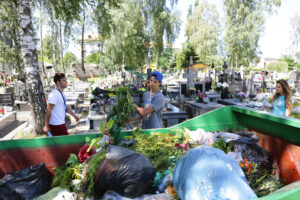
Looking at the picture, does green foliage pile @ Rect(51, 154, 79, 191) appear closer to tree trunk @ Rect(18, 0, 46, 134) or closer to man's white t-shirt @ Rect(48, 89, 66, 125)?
man's white t-shirt @ Rect(48, 89, 66, 125)

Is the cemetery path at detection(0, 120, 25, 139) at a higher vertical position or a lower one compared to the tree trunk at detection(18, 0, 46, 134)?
lower

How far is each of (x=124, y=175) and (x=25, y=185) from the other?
986mm

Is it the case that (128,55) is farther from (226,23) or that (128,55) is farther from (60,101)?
(60,101)

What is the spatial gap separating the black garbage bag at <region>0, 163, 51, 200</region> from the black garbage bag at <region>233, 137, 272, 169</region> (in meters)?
2.11

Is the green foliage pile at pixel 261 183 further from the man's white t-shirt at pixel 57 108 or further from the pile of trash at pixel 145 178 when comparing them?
the man's white t-shirt at pixel 57 108

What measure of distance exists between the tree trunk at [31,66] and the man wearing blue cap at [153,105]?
4164mm

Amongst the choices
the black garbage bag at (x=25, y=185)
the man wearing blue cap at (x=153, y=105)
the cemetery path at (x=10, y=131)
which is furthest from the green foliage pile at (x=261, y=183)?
the cemetery path at (x=10, y=131)

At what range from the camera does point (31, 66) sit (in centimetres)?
608

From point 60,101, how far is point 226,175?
121 inches

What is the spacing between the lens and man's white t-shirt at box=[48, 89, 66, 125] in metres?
3.58

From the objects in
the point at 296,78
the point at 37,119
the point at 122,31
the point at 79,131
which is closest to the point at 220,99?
the point at 79,131


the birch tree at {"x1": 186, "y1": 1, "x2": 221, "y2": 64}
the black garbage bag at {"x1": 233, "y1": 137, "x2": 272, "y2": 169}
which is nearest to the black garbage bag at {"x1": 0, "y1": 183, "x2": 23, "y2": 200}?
the black garbage bag at {"x1": 233, "y1": 137, "x2": 272, "y2": 169}

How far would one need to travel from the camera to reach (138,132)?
2.93 metres

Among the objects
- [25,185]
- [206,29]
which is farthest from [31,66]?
[206,29]
